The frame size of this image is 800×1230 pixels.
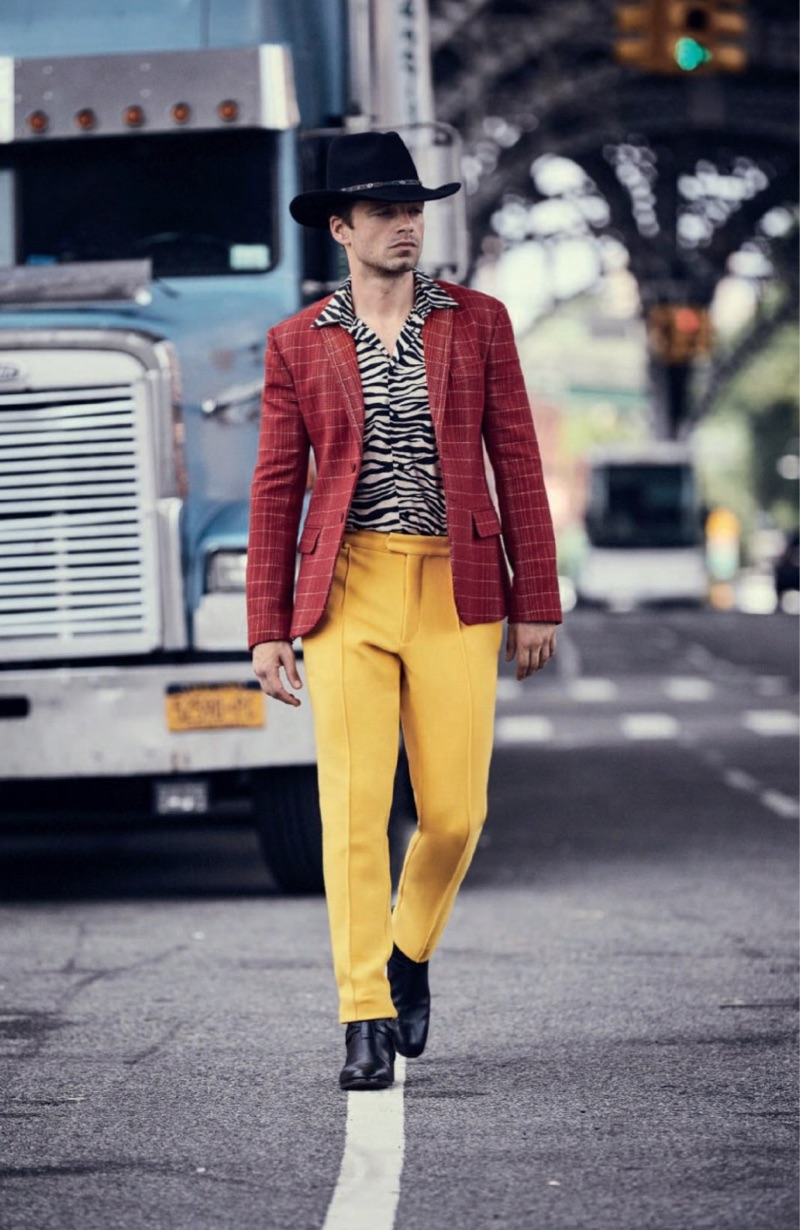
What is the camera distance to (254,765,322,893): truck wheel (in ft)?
32.9

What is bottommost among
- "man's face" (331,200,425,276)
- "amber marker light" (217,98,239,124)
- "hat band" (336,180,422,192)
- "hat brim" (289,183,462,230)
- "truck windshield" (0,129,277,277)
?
"man's face" (331,200,425,276)

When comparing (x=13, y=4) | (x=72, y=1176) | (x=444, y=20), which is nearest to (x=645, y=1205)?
(x=72, y=1176)

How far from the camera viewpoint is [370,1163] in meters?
5.39

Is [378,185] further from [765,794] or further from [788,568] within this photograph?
[788,568]

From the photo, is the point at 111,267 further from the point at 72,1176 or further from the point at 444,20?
the point at 444,20

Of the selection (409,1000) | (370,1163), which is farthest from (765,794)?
(370,1163)

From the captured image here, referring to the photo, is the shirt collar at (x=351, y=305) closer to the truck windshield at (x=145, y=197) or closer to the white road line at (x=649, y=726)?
the truck windshield at (x=145, y=197)

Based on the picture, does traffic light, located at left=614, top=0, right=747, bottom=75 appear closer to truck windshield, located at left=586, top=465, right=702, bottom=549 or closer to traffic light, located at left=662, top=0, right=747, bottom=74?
traffic light, located at left=662, top=0, right=747, bottom=74

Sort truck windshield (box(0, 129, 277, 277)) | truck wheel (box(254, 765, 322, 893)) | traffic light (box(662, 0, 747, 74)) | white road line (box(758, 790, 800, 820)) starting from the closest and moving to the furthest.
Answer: truck wheel (box(254, 765, 322, 893)) → truck windshield (box(0, 129, 277, 277)) → white road line (box(758, 790, 800, 820)) → traffic light (box(662, 0, 747, 74))

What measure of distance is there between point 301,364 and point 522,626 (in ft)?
2.46

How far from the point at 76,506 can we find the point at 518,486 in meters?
3.93

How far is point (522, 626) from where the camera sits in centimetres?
607

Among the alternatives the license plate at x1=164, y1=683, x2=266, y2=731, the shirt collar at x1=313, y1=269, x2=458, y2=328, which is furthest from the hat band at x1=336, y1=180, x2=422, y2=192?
the license plate at x1=164, y1=683, x2=266, y2=731

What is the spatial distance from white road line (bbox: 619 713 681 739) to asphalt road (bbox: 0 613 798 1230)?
5823mm
